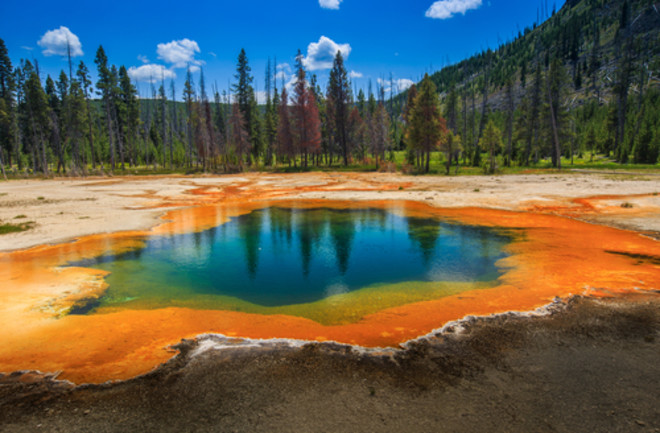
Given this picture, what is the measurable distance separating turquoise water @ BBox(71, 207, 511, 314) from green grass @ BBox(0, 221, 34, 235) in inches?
237

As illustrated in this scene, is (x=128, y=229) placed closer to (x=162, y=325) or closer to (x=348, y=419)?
(x=162, y=325)

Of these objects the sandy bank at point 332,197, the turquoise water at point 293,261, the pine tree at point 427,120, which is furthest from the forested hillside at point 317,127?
the turquoise water at point 293,261

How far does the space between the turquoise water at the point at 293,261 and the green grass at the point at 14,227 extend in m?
6.02

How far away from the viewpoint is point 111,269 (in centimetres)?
1152

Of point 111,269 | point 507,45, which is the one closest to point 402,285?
point 111,269

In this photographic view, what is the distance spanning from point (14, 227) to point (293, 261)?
1354 cm

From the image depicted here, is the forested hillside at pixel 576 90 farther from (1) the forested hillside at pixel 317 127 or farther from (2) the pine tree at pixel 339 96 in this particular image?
(2) the pine tree at pixel 339 96

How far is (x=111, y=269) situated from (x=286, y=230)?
8.25 metres

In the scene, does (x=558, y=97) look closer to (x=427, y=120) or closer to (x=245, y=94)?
(x=427, y=120)

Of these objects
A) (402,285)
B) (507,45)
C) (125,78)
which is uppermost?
(507,45)

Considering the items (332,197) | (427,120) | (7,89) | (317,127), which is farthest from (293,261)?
(7,89)

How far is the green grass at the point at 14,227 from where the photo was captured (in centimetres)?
1496

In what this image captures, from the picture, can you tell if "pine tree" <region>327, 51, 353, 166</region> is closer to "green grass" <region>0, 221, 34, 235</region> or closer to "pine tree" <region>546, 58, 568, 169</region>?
"pine tree" <region>546, 58, 568, 169</region>

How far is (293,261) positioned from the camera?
1279cm
